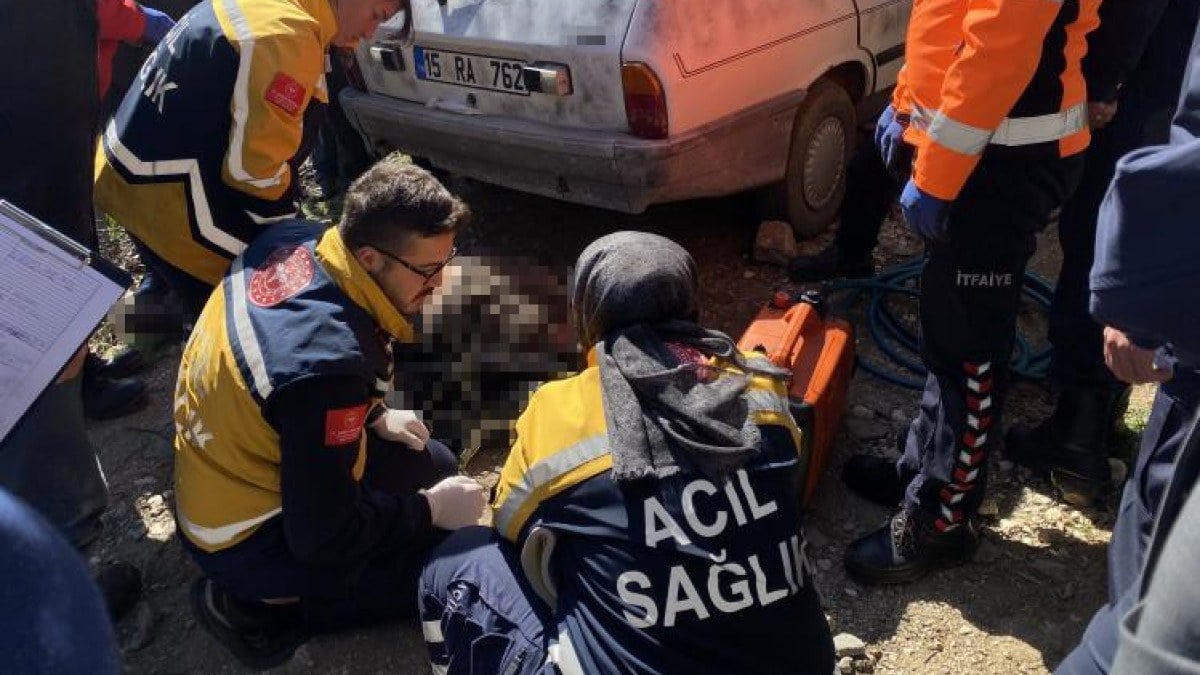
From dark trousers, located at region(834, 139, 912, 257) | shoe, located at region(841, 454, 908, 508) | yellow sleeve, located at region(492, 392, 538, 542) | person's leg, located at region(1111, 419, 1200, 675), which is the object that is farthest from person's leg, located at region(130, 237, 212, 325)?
person's leg, located at region(1111, 419, 1200, 675)

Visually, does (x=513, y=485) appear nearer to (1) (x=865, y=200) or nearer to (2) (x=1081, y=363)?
(2) (x=1081, y=363)

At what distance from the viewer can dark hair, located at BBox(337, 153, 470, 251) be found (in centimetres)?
224

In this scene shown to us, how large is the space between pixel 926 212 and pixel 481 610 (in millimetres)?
1381

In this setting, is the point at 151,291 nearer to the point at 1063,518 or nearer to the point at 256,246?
the point at 256,246

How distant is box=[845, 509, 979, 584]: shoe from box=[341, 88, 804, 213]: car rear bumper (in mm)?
1564

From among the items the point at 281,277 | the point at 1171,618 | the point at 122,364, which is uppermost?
the point at 1171,618

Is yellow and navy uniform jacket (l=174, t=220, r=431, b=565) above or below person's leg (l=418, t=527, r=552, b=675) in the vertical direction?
above

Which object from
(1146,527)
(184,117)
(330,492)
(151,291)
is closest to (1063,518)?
(1146,527)

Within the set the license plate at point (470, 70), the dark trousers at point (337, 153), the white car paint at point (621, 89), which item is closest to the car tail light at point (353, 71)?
the white car paint at point (621, 89)

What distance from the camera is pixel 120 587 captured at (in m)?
2.84

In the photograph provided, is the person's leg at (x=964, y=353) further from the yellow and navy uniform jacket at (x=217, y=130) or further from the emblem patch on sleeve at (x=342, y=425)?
the yellow and navy uniform jacket at (x=217, y=130)

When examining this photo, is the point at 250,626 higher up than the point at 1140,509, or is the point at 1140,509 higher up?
the point at 1140,509

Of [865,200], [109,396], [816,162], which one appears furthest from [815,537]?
[109,396]

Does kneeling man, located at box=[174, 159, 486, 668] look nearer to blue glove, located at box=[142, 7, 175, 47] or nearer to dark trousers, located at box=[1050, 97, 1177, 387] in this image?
blue glove, located at box=[142, 7, 175, 47]
